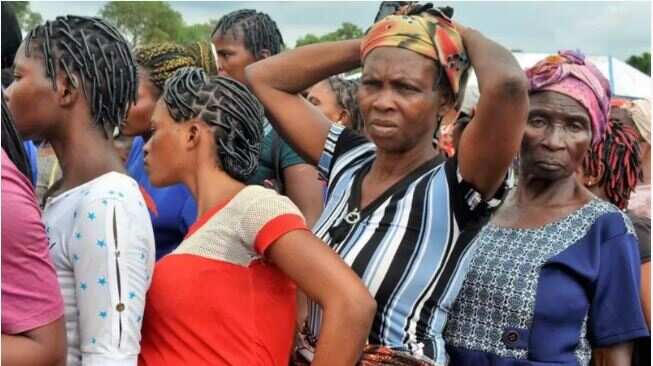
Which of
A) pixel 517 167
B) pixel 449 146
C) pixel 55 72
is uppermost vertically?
pixel 55 72

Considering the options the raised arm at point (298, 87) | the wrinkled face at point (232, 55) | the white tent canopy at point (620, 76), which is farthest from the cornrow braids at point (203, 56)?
the white tent canopy at point (620, 76)

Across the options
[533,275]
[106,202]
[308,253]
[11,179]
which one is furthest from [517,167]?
[11,179]

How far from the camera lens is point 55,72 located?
185 cm

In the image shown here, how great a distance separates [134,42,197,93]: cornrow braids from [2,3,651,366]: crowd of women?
0.60 m

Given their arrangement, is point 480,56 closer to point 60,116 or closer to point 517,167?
point 517,167

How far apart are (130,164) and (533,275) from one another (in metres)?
1.63

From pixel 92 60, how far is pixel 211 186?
0.40 metres

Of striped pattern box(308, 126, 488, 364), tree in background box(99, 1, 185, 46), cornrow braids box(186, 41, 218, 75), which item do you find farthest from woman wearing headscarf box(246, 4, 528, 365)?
tree in background box(99, 1, 185, 46)

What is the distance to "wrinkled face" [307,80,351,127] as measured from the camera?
14.4 feet

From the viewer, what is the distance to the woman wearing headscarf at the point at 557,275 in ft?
7.08

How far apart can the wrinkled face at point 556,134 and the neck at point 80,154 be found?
48.3 inches

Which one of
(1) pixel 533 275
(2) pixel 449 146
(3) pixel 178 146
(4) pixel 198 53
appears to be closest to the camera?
(3) pixel 178 146

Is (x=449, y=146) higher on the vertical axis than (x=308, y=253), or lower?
lower

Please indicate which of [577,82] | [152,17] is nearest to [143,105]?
[577,82]
